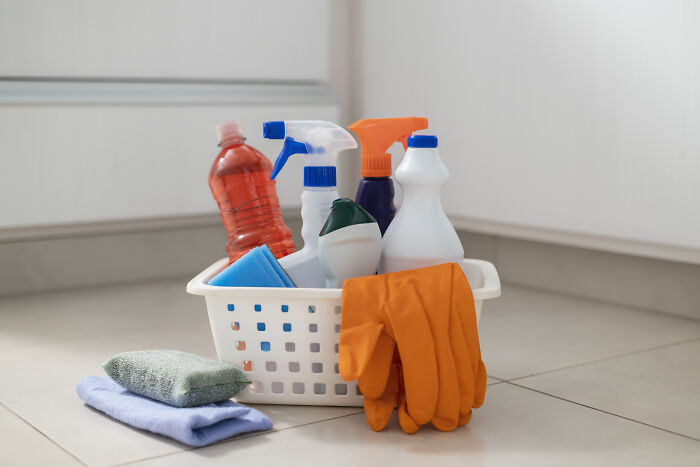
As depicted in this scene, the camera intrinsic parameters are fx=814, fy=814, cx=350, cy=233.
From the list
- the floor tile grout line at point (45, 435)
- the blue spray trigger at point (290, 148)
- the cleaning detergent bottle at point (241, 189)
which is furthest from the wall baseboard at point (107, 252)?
the blue spray trigger at point (290, 148)

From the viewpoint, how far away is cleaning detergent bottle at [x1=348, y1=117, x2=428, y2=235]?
97 centimetres

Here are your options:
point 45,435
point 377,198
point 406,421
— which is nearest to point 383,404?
point 406,421

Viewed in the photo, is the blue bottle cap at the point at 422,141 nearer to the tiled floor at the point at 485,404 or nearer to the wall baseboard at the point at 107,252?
the tiled floor at the point at 485,404

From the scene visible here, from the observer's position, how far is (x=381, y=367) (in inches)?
33.8

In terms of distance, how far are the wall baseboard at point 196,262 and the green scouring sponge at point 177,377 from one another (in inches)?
29.3

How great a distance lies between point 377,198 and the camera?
98 cm

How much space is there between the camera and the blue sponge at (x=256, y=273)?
921mm

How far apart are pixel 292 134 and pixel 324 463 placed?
40 cm

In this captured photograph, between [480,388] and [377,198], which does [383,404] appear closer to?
[480,388]

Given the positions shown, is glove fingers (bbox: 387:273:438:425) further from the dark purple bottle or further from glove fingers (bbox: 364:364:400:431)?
the dark purple bottle

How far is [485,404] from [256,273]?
0.32m

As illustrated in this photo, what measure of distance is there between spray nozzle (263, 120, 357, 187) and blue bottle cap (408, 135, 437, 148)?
89 millimetres

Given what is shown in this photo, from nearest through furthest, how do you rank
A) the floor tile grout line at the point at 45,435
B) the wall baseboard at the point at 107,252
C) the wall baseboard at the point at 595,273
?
the floor tile grout line at the point at 45,435 → the wall baseboard at the point at 595,273 → the wall baseboard at the point at 107,252

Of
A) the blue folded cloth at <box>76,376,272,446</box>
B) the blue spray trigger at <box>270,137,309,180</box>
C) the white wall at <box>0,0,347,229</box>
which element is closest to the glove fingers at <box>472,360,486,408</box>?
the blue folded cloth at <box>76,376,272,446</box>
